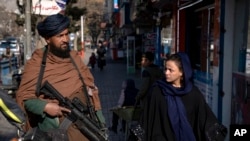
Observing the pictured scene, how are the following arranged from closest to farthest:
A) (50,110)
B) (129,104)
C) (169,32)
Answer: (50,110) → (129,104) → (169,32)

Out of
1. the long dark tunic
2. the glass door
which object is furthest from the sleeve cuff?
the glass door

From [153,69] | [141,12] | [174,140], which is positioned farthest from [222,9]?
[141,12]

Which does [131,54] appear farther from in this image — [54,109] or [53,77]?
[54,109]

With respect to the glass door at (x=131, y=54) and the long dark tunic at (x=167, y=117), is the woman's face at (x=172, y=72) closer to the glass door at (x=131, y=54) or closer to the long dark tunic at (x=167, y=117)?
the long dark tunic at (x=167, y=117)

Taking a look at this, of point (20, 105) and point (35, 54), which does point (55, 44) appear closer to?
point (35, 54)

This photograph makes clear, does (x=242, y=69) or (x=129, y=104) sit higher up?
(x=242, y=69)

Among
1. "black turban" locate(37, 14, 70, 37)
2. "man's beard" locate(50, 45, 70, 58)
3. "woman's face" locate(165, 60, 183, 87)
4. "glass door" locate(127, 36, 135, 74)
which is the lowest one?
"glass door" locate(127, 36, 135, 74)

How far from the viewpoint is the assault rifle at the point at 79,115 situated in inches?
122

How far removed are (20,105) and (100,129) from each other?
605 millimetres

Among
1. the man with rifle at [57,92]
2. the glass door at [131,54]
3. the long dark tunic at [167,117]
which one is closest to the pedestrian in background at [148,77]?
the long dark tunic at [167,117]

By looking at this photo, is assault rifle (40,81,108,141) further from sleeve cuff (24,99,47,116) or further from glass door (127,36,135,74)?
glass door (127,36,135,74)

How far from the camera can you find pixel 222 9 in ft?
21.3

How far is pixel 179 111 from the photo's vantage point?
3.70 metres

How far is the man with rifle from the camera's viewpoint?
311 cm
